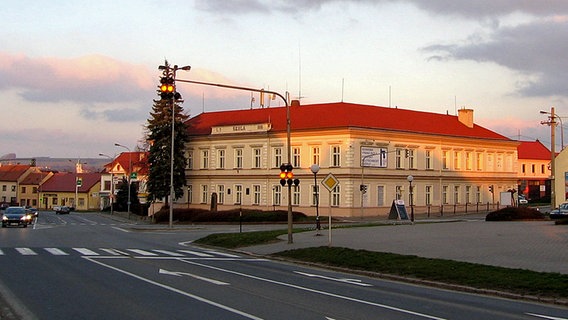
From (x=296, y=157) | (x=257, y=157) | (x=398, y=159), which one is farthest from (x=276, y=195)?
(x=398, y=159)

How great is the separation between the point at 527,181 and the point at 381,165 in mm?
60417

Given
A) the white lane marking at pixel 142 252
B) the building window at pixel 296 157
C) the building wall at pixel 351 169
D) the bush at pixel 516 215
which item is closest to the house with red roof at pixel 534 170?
the building wall at pixel 351 169

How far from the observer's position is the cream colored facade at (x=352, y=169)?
6844 cm

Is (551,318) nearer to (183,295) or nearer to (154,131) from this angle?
(183,295)

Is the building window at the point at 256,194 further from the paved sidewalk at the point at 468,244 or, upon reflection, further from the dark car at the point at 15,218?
the paved sidewalk at the point at 468,244

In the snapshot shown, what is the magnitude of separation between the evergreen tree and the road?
5328 centimetres

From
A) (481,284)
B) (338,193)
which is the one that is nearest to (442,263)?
(481,284)

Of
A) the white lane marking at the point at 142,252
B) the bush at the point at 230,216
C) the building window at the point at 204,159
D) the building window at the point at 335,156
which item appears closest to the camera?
the white lane marking at the point at 142,252

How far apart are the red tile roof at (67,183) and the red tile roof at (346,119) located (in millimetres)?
55789

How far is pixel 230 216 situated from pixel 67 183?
8735 centimetres

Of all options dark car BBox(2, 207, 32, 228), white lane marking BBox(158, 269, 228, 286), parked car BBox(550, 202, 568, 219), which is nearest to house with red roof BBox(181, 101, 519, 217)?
parked car BBox(550, 202, 568, 219)

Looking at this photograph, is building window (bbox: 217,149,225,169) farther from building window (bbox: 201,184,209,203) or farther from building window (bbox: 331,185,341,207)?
building window (bbox: 331,185,341,207)

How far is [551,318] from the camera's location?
12969 millimetres

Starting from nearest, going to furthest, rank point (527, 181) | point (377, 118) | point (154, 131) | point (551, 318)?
point (551, 318) < point (377, 118) < point (154, 131) < point (527, 181)
